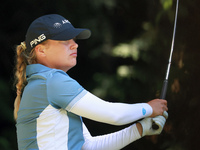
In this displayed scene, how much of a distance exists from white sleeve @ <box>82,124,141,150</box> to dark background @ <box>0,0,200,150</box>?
399 mm

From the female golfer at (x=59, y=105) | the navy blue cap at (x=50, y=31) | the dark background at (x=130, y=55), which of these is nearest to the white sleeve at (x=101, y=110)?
the female golfer at (x=59, y=105)

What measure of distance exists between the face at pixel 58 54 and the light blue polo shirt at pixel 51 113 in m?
0.10

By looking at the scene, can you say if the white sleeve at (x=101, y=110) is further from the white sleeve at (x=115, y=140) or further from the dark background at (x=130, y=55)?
the dark background at (x=130, y=55)

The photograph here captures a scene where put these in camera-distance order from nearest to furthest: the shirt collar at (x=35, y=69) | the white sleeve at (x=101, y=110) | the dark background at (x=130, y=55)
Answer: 1. the white sleeve at (x=101, y=110)
2. the shirt collar at (x=35, y=69)
3. the dark background at (x=130, y=55)

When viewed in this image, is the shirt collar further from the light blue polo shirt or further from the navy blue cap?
the navy blue cap

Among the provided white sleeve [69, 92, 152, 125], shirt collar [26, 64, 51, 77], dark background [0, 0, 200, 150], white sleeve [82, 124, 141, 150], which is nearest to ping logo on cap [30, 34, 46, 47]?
shirt collar [26, 64, 51, 77]

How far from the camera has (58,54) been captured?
1575 millimetres

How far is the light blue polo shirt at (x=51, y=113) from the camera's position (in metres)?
1.39

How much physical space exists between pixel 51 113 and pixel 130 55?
4.31ft

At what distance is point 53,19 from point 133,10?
1109mm

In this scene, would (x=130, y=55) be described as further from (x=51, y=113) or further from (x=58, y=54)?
(x=51, y=113)

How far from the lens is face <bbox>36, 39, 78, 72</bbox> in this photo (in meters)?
1.58

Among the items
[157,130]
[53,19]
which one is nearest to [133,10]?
[53,19]

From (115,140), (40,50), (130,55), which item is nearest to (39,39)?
(40,50)
